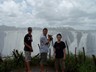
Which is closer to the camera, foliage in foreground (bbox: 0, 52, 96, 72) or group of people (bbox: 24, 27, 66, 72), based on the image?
group of people (bbox: 24, 27, 66, 72)

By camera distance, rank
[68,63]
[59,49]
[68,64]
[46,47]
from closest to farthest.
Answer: [59,49] < [46,47] < [68,64] < [68,63]

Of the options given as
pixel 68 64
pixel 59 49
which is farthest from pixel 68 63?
pixel 59 49

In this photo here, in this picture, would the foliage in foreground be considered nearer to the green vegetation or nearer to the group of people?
the green vegetation

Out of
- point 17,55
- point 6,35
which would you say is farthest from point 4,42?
point 17,55

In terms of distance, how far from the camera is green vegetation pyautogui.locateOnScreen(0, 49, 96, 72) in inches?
638

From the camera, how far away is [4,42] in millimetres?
166375

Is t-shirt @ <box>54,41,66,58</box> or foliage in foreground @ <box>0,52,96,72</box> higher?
t-shirt @ <box>54,41,66,58</box>

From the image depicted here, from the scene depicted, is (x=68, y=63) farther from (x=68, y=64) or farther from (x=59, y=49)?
(x=59, y=49)

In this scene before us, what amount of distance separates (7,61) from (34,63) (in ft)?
5.13

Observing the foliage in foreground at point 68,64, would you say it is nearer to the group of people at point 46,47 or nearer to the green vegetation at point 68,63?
the green vegetation at point 68,63

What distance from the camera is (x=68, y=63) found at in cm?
1744

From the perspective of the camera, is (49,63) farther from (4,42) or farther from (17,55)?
(4,42)

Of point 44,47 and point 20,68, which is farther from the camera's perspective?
point 20,68

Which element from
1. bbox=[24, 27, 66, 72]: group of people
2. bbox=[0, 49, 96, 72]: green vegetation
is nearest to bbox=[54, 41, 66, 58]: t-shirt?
bbox=[24, 27, 66, 72]: group of people
